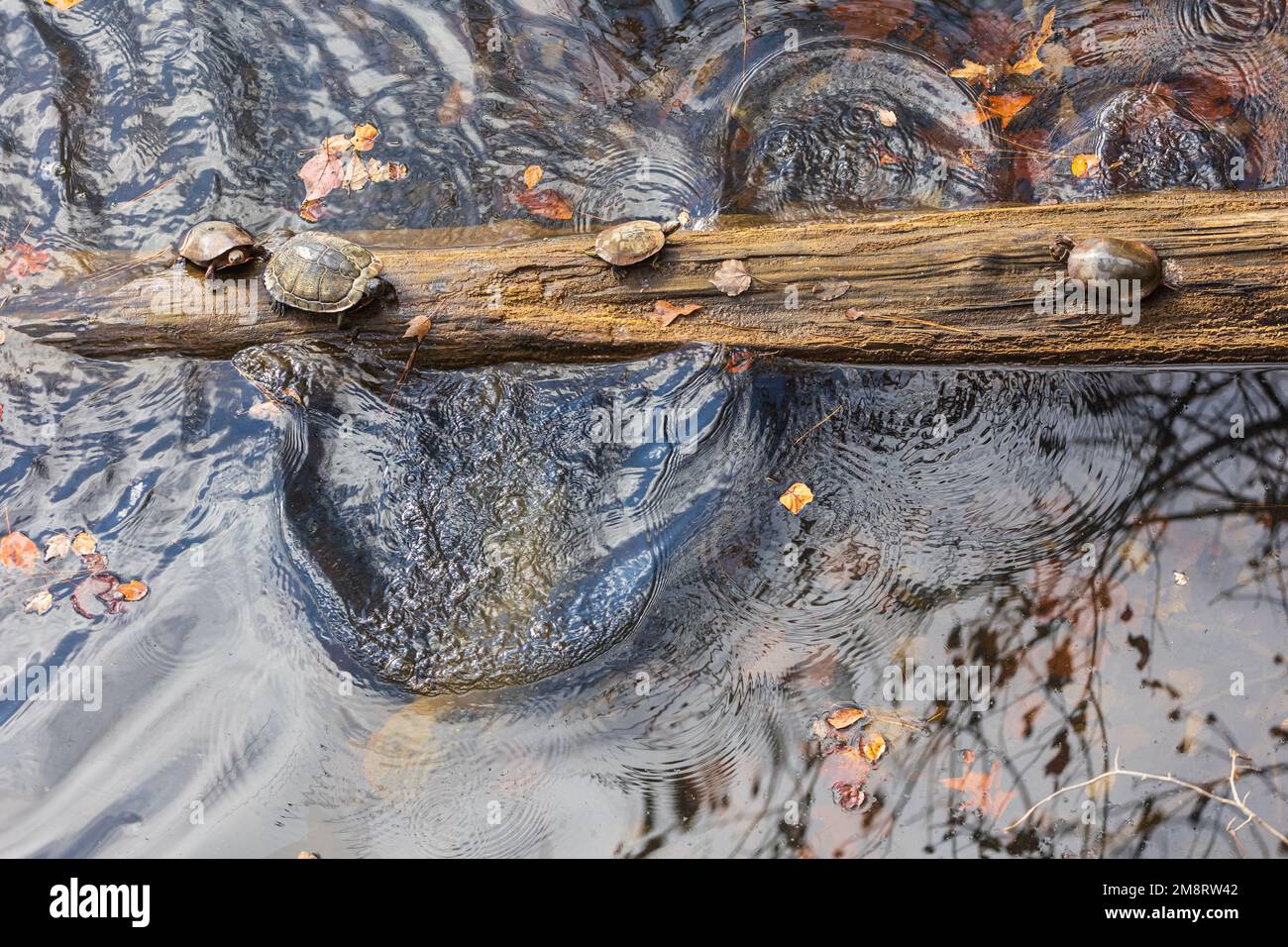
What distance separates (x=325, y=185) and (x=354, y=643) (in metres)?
2.59

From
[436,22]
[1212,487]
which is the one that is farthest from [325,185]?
[1212,487]

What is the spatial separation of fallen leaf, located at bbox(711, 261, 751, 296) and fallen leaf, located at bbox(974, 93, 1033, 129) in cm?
186

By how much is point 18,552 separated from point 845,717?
4401 millimetres

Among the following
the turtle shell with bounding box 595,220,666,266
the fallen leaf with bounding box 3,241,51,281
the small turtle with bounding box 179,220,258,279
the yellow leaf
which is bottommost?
the yellow leaf

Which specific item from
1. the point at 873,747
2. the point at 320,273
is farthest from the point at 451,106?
the point at 873,747

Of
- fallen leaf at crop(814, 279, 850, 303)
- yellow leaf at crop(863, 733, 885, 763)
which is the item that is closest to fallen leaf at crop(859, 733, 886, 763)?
yellow leaf at crop(863, 733, 885, 763)

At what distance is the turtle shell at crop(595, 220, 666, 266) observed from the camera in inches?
142

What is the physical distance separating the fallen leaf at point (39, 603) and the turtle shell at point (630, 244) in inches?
134

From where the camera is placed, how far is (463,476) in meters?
4.11

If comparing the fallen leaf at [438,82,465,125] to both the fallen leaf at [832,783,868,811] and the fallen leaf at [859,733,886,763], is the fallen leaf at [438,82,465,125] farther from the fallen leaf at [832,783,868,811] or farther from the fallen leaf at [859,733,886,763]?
the fallen leaf at [832,783,868,811]

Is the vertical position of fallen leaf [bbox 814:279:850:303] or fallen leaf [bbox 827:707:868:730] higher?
fallen leaf [bbox 814:279:850:303]

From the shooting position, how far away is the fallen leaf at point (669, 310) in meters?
3.72

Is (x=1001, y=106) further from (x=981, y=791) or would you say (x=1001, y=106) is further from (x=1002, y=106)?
(x=981, y=791)

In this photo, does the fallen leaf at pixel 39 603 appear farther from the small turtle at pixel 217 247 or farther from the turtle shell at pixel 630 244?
the turtle shell at pixel 630 244
